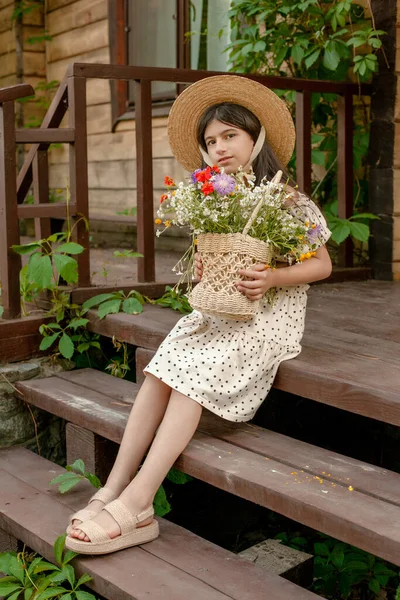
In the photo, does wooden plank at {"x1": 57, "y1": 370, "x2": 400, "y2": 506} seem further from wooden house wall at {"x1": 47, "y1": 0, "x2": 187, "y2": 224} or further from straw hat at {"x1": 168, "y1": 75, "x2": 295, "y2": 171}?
wooden house wall at {"x1": 47, "y1": 0, "x2": 187, "y2": 224}

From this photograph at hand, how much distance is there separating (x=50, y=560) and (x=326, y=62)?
2.81 metres

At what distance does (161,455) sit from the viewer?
2.31 meters

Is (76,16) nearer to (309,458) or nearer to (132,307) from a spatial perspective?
(132,307)

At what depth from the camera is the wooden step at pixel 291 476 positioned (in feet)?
6.30

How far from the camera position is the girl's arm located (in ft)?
7.87

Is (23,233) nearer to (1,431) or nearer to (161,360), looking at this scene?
(1,431)

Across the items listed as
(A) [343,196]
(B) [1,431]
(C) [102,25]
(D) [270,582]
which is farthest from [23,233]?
(D) [270,582]

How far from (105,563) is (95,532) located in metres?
0.08

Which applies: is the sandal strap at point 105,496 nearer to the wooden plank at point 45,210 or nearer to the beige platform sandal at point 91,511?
the beige platform sandal at point 91,511

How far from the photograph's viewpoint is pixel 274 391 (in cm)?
310

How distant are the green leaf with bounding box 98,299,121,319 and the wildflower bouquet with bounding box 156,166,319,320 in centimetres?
92

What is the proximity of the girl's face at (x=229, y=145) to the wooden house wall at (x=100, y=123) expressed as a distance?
3246 mm

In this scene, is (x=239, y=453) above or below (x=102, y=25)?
below

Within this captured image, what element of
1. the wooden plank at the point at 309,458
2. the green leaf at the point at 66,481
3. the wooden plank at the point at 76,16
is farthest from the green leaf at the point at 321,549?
the wooden plank at the point at 76,16
